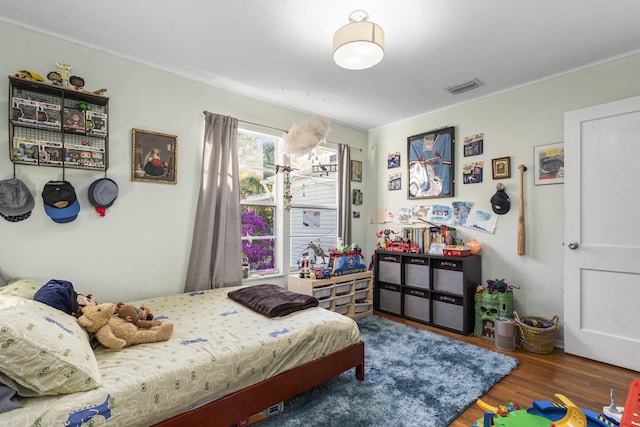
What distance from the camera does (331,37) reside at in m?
2.34

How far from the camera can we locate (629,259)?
248 centimetres

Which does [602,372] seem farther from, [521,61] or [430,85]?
[430,85]

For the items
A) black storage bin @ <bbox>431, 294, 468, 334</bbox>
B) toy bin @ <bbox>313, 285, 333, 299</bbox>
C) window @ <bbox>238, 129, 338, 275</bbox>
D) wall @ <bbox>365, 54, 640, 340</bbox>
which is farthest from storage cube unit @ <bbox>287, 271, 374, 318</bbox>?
wall @ <bbox>365, 54, 640, 340</bbox>

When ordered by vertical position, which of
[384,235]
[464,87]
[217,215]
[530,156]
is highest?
[464,87]

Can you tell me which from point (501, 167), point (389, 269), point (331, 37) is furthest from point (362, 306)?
point (331, 37)

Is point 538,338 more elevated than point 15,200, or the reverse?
point 15,200

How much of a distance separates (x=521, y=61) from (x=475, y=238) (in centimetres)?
178

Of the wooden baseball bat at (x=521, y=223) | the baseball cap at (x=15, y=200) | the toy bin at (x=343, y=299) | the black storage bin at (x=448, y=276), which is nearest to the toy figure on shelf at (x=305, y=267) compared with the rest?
the toy bin at (x=343, y=299)

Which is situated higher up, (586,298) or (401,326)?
(586,298)

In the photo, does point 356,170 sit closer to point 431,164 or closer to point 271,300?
point 431,164

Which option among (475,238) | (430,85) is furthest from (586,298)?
(430,85)

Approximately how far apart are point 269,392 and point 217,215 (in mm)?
1792

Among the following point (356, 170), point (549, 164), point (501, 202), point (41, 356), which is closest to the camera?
point (41, 356)

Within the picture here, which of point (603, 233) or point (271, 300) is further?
point (603, 233)
